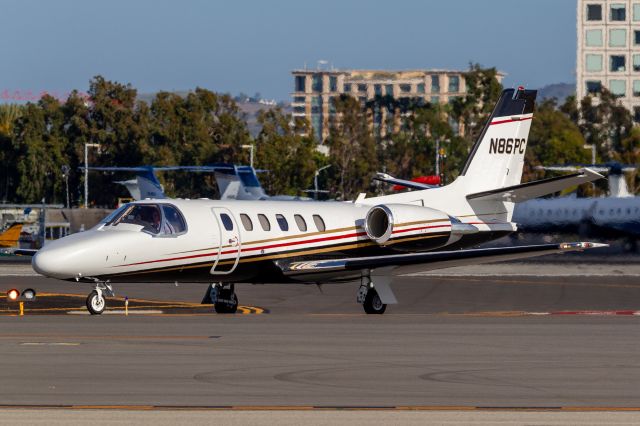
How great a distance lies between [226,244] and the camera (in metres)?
27.7

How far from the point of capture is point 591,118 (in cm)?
15488

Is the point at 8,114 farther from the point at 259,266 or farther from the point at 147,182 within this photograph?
the point at 259,266

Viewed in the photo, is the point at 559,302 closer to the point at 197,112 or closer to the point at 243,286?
the point at 243,286

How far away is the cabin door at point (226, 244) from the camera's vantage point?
2762 cm

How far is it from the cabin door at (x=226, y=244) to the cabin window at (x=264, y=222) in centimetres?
73

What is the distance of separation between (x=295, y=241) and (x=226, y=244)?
6.17 feet

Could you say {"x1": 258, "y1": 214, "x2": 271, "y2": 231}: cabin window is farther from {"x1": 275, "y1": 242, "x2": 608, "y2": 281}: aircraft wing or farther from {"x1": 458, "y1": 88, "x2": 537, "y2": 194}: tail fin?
{"x1": 458, "y1": 88, "x2": 537, "y2": 194}: tail fin

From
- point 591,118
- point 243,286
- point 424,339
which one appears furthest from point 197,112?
point 424,339

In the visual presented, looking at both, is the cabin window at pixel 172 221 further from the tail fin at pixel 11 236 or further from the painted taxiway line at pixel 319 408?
the tail fin at pixel 11 236

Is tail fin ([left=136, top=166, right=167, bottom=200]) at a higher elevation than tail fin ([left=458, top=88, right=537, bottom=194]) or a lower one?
lower

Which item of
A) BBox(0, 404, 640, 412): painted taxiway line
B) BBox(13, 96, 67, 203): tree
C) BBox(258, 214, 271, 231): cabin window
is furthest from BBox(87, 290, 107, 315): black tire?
BBox(13, 96, 67, 203): tree

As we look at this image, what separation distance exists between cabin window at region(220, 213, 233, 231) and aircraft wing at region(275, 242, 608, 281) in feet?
5.08

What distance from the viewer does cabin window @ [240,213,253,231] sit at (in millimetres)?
28344

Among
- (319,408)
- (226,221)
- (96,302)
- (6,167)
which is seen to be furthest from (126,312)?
(6,167)
